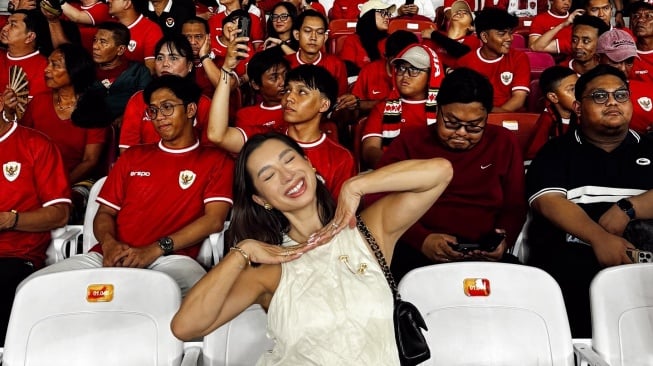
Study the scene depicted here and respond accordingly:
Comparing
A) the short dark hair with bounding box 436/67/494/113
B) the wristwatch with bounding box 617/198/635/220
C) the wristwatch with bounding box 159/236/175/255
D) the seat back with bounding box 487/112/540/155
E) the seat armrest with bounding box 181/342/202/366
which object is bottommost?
the wristwatch with bounding box 159/236/175/255

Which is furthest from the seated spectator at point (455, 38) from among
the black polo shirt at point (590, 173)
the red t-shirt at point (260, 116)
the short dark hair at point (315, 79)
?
the black polo shirt at point (590, 173)

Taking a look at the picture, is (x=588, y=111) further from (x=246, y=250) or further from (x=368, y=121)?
(x=246, y=250)

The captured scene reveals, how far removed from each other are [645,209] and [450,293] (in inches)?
35.7

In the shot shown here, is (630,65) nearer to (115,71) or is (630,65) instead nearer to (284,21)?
(284,21)

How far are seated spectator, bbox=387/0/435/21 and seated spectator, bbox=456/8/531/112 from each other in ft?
3.83

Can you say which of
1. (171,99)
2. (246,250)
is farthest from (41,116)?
(246,250)

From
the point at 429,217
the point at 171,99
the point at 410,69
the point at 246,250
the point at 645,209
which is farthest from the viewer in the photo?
the point at 410,69

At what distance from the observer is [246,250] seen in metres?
1.68

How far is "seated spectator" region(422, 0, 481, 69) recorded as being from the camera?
457 cm

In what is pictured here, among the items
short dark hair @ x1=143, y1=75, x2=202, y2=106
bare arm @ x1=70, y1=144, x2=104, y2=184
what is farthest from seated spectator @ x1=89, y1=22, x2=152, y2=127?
short dark hair @ x1=143, y1=75, x2=202, y2=106

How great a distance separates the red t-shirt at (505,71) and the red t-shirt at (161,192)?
2.08m

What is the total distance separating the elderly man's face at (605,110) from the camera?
2.54 metres

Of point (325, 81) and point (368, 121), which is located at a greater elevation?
point (325, 81)

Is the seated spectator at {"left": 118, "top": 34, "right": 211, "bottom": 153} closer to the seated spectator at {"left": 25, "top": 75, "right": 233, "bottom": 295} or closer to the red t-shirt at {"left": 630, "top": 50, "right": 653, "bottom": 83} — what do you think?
the seated spectator at {"left": 25, "top": 75, "right": 233, "bottom": 295}
